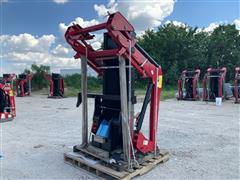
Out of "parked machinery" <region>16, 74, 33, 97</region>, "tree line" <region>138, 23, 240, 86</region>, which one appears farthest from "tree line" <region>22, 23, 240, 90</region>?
"parked machinery" <region>16, 74, 33, 97</region>

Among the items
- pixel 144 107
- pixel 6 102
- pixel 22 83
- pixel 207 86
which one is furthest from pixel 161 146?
pixel 22 83

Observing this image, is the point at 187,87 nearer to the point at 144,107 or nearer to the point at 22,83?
the point at 144,107

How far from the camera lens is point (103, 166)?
334 cm

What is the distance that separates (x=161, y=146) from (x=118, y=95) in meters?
1.66

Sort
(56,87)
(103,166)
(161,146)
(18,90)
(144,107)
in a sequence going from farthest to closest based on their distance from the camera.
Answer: (18,90), (56,87), (161,146), (144,107), (103,166)

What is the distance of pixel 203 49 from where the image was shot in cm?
2481

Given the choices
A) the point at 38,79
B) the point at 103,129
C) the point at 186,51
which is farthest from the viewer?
the point at 186,51

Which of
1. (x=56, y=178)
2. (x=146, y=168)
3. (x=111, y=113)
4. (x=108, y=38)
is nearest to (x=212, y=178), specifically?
(x=146, y=168)

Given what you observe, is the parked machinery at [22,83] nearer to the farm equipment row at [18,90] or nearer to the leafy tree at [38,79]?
the farm equipment row at [18,90]

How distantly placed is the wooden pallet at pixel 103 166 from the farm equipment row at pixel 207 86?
377 inches

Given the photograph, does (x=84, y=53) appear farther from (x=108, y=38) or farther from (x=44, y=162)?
(x=44, y=162)

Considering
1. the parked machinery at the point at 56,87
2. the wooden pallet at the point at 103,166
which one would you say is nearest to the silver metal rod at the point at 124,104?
the wooden pallet at the point at 103,166

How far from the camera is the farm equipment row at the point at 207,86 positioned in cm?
1237

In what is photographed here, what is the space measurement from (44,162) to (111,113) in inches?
52.1
